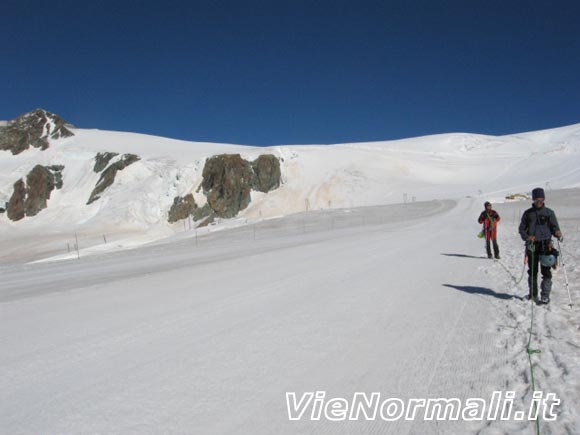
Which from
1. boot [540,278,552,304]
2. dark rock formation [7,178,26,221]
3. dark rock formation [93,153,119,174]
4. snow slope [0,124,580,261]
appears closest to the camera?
boot [540,278,552,304]

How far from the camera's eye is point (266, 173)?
66.4 metres

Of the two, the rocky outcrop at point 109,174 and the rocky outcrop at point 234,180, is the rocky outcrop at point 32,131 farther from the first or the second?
the rocky outcrop at point 234,180

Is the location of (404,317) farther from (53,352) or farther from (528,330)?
(53,352)

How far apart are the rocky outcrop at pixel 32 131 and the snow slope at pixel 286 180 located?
3.35 meters

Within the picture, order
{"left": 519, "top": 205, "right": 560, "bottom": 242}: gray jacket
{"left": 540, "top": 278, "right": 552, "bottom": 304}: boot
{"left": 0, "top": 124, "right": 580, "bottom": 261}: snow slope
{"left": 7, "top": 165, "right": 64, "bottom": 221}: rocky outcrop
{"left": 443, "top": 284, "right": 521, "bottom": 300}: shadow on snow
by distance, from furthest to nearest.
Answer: {"left": 7, "top": 165, "right": 64, "bottom": 221}: rocky outcrop < {"left": 0, "top": 124, "right": 580, "bottom": 261}: snow slope < {"left": 443, "top": 284, "right": 521, "bottom": 300}: shadow on snow < {"left": 519, "top": 205, "right": 560, "bottom": 242}: gray jacket < {"left": 540, "top": 278, "right": 552, "bottom": 304}: boot

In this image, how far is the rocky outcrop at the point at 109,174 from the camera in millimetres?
65688

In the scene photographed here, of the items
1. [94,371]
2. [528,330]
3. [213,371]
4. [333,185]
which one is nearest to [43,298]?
[94,371]

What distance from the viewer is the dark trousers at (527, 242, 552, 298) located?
275 inches

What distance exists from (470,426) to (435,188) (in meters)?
61.3

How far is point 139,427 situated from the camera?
3434 mm

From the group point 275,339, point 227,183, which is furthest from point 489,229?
point 227,183

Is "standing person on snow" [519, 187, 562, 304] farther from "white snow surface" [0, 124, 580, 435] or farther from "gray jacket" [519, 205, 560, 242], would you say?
"white snow surface" [0, 124, 580, 435]

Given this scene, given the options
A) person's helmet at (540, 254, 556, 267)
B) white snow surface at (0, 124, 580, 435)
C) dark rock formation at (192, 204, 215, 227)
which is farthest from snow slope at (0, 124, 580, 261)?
person's helmet at (540, 254, 556, 267)

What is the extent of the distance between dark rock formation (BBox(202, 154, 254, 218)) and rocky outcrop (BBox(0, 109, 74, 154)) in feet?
139
